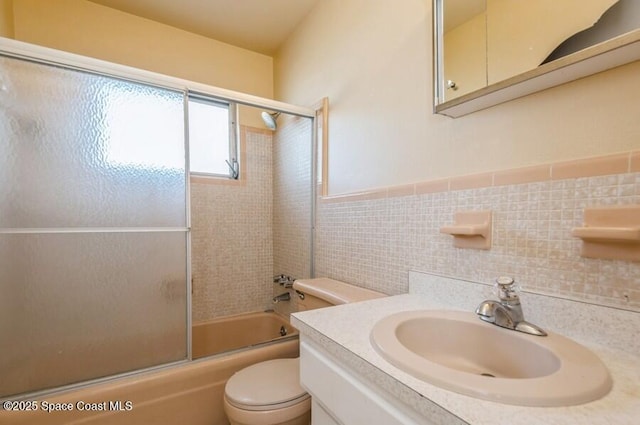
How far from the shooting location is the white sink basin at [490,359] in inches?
17.8

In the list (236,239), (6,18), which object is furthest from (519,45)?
(6,18)

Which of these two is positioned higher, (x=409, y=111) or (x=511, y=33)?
(x=511, y=33)

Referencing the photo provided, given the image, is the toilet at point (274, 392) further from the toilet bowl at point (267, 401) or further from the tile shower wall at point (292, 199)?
the tile shower wall at point (292, 199)

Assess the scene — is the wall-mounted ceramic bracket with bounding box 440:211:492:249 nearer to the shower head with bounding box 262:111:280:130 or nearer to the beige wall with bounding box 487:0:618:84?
the beige wall with bounding box 487:0:618:84

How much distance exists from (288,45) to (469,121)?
1.80 metres

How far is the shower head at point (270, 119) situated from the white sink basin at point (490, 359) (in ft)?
6.20

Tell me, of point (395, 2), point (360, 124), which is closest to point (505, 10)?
point (395, 2)

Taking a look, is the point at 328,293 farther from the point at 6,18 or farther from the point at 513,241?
the point at 6,18

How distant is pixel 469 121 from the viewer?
993mm

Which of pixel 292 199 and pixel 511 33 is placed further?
pixel 292 199

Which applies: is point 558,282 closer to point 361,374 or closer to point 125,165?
point 361,374

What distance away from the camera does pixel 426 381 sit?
1.66ft

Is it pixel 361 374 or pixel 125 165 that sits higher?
pixel 125 165

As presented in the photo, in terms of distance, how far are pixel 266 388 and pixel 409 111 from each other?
4.30ft
